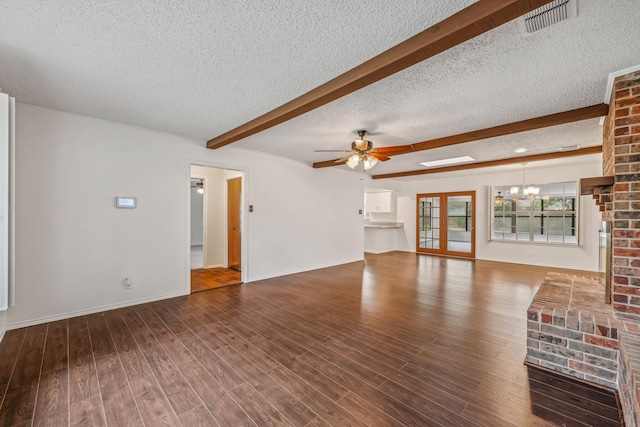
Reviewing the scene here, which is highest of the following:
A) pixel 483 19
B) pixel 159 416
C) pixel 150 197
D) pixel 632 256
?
pixel 483 19

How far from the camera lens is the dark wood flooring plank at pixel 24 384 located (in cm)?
173

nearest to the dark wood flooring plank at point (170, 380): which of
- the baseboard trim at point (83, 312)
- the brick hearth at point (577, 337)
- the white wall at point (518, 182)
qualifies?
the baseboard trim at point (83, 312)

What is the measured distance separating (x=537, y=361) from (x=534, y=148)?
156 inches

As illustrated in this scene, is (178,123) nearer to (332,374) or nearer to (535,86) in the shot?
(332,374)

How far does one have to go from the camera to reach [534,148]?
4.75 metres

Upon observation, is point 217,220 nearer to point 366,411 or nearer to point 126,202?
point 126,202

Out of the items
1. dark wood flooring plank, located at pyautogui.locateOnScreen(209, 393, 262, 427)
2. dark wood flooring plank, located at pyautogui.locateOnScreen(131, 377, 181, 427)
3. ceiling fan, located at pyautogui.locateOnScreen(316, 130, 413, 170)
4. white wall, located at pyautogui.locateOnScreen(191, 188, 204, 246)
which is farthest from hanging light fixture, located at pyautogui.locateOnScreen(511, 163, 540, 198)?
white wall, located at pyautogui.locateOnScreen(191, 188, 204, 246)

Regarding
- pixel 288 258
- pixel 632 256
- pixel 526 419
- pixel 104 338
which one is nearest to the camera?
pixel 526 419

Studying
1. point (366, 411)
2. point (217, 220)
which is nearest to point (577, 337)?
point (366, 411)

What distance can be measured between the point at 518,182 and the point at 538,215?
0.97 metres

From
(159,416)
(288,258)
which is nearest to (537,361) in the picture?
(159,416)

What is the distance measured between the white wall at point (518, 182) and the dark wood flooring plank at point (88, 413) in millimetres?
7386

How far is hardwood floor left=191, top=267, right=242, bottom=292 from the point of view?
4.75 m

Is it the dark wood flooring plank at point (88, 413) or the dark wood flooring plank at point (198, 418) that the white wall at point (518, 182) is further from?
the dark wood flooring plank at point (88, 413)
